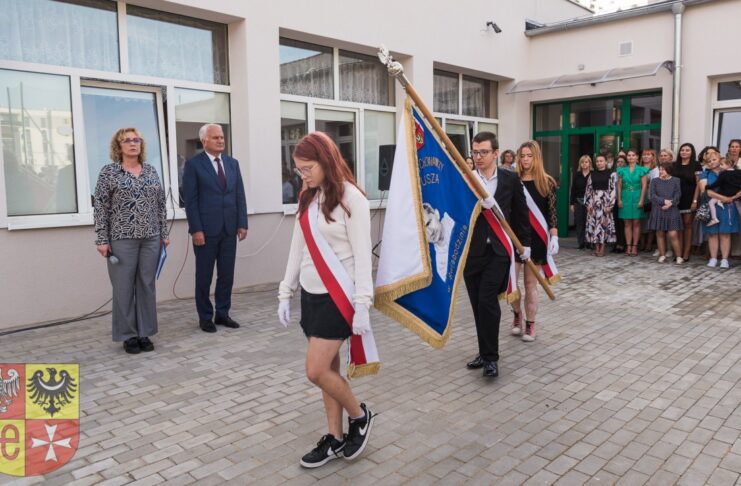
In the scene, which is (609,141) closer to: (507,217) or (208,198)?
(507,217)

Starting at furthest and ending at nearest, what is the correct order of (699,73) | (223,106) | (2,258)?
(699,73) → (223,106) → (2,258)

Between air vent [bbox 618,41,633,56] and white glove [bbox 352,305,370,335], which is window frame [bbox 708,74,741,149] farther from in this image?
white glove [bbox 352,305,370,335]

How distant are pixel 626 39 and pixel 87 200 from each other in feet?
33.3

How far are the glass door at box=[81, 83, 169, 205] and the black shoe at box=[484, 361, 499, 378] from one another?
4.75 m

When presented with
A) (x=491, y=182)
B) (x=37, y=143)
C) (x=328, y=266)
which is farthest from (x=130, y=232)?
(x=491, y=182)

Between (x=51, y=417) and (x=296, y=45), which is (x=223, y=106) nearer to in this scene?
(x=296, y=45)

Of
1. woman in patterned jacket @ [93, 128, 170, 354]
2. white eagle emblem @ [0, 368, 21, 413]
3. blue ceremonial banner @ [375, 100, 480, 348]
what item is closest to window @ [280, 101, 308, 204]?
woman in patterned jacket @ [93, 128, 170, 354]

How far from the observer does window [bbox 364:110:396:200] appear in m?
10.1

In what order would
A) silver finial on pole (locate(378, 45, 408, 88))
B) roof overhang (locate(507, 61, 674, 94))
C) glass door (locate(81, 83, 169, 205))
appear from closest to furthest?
silver finial on pole (locate(378, 45, 408, 88)), glass door (locate(81, 83, 169, 205)), roof overhang (locate(507, 61, 674, 94))

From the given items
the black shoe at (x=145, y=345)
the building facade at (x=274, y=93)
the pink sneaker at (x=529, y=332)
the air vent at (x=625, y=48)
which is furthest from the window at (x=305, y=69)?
the air vent at (x=625, y=48)

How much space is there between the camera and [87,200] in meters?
6.68

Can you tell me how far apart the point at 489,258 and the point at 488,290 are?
24 centimetres

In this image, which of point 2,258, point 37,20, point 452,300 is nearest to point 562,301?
point 452,300

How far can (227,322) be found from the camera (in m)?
6.11
